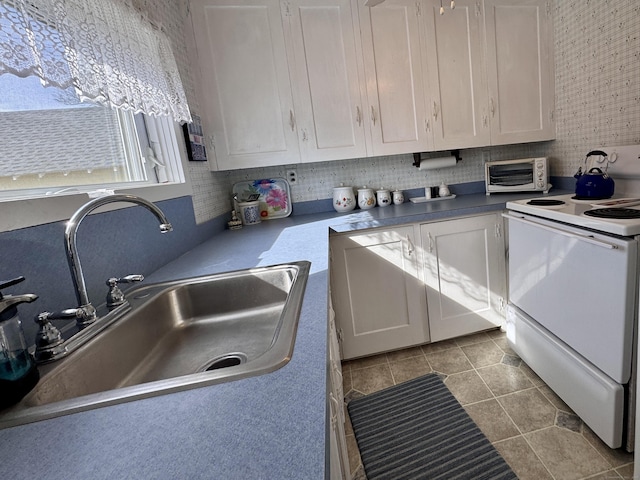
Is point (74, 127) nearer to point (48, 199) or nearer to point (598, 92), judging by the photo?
point (48, 199)

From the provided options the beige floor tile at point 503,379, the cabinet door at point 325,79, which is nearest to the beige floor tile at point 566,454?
the beige floor tile at point 503,379

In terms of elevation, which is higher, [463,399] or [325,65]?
[325,65]

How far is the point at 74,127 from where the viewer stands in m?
1.11

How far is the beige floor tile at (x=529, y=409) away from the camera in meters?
1.43

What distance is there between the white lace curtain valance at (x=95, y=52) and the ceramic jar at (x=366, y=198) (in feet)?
4.17

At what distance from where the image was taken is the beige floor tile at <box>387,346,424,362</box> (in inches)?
80.0

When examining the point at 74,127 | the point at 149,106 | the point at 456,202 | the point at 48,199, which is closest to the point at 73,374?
the point at 48,199

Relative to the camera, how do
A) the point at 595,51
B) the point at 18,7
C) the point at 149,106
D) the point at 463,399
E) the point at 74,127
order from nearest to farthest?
the point at 18,7 < the point at 74,127 < the point at 149,106 < the point at 463,399 < the point at 595,51

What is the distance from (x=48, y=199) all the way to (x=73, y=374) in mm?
451

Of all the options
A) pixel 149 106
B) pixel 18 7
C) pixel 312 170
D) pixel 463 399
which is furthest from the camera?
pixel 312 170

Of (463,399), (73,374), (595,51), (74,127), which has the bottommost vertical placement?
(463,399)

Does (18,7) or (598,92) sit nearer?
(18,7)

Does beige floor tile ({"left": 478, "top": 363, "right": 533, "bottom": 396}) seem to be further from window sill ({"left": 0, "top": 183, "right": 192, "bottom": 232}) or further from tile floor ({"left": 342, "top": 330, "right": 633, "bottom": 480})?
window sill ({"left": 0, "top": 183, "right": 192, "bottom": 232})

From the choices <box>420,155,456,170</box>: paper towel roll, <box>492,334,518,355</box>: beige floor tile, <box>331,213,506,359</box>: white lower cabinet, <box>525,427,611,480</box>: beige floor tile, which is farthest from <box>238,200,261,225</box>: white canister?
<box>525,427,611,480</box>: beige floor tile
